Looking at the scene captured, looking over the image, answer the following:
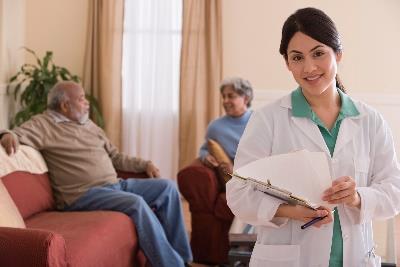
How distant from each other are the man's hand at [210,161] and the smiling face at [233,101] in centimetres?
43

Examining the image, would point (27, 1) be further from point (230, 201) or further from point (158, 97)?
point (230, 201)

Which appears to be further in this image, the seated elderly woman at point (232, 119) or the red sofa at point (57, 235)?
the seated elderly woman at point (232, 119)

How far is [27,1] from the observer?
5.21 meters

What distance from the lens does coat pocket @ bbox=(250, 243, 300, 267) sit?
1.29 meters

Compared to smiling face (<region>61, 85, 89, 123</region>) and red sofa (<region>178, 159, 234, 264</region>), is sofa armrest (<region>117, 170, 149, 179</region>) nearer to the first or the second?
red sofa (<region>178, 159, 234, 264</region>)

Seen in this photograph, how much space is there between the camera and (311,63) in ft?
4.27

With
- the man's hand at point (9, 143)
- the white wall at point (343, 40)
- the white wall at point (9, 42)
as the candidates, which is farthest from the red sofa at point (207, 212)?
the white wall at point (9, 42)

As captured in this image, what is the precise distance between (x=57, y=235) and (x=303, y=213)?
108 centimetres

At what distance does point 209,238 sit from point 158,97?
1.94 meters

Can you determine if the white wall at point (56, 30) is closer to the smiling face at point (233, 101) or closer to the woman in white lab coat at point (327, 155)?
the smiling face at point (233, 101)

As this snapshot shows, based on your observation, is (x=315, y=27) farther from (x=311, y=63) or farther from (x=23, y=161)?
(x=23, y=161)

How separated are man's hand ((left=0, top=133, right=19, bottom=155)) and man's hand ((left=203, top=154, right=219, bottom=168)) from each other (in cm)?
124

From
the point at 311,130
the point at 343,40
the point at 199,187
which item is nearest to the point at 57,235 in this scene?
the point at 311,130

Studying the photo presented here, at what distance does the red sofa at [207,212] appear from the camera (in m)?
3.49
